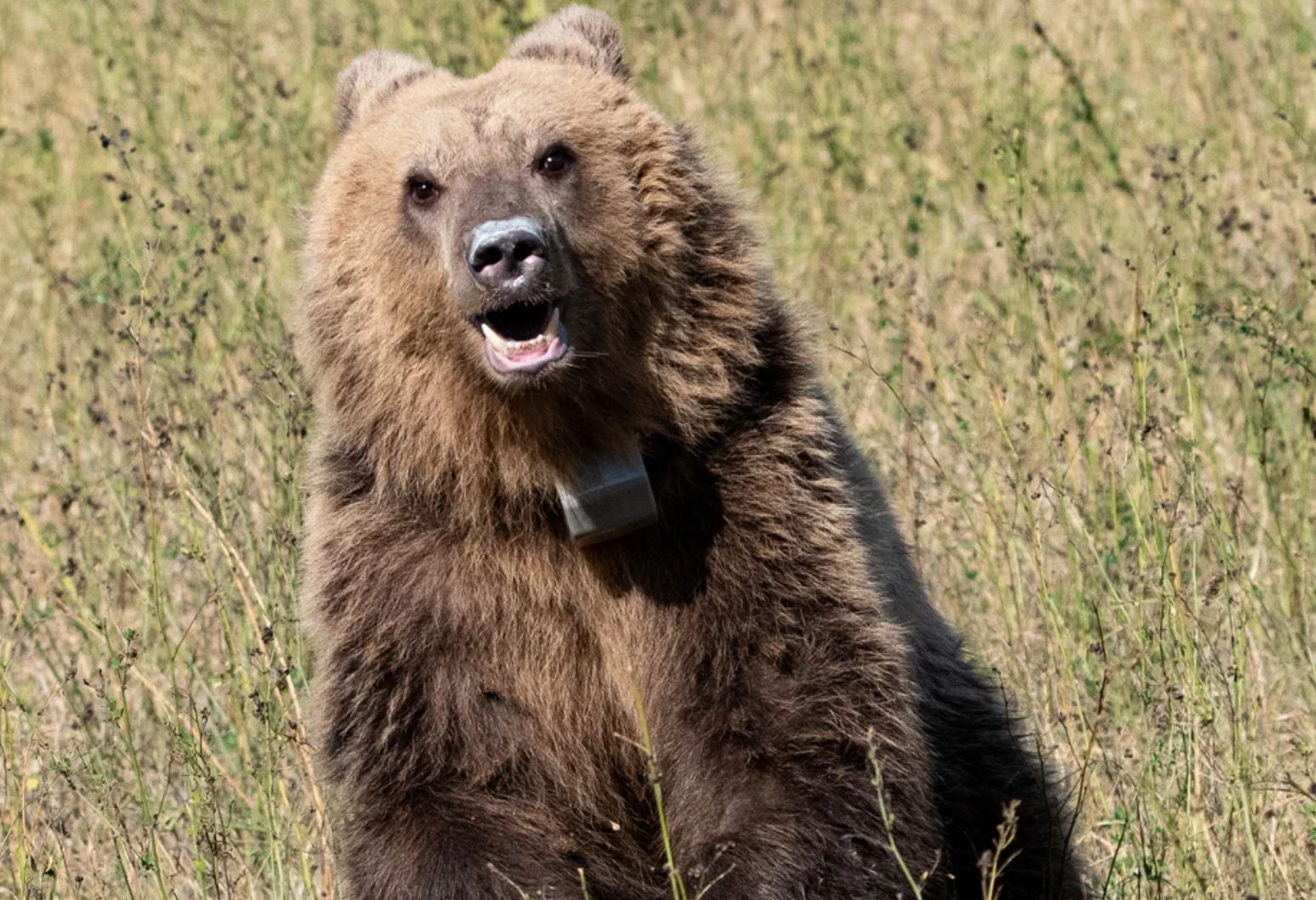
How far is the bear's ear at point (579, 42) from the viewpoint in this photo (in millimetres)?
5430

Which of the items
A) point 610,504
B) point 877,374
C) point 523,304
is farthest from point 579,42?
point 610,504

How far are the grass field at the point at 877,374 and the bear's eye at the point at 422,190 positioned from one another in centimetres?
64

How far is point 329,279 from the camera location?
503 centimetres

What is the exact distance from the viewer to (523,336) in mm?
4680

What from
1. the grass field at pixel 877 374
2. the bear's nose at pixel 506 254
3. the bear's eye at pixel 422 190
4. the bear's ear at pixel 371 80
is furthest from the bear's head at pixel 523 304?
the grass field at pixel 877 374

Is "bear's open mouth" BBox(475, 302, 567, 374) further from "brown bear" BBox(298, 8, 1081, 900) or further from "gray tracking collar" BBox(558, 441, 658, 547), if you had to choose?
"gray tracking collar" BBox(558, 441, 658, 547)

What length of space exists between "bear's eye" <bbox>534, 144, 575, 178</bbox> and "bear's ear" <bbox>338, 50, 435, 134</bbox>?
0.70 m

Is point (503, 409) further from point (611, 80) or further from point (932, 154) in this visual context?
point (932, 154)

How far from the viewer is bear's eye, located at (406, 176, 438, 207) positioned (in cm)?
488

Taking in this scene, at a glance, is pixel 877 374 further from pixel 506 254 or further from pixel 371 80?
pixel 371 80

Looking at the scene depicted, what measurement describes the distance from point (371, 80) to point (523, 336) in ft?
3.90

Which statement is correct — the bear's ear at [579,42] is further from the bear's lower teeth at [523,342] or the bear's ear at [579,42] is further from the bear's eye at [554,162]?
the bear's lower teeth at [523,342]

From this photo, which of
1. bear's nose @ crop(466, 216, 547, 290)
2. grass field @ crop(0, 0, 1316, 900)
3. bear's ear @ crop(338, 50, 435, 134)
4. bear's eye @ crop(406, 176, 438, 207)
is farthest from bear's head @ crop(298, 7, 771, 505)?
grass field @ crop(0, 0, 1316, 900)

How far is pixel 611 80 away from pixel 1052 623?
6.51ft
